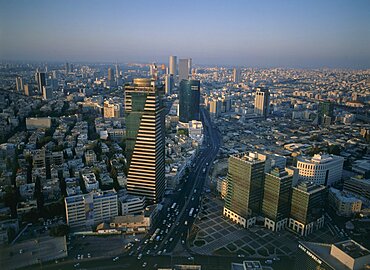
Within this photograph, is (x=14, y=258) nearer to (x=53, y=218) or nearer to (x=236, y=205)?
(x=53, y=218)

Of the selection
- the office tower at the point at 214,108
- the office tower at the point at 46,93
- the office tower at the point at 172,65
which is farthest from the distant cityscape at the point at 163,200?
the office tower at the point at 172,65

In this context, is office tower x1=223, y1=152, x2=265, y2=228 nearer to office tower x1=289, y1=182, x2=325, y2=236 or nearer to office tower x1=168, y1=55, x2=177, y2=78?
office tower x1=289, y1=182, x2=325, y2=236

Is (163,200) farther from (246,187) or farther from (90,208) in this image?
(246,187)

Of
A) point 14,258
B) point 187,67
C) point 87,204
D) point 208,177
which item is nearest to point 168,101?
point 187,67

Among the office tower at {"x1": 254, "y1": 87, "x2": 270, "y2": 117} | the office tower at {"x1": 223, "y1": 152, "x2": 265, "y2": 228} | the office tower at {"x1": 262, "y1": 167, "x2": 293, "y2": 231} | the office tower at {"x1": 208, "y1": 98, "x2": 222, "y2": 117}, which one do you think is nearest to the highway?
the office tower at {"x1": 223, "y1": 152, "x2": 265, "y2": 228}

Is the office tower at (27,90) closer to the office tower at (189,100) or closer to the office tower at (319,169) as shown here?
the office tower at (189,100)

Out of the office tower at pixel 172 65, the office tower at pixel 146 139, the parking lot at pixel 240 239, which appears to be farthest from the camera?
the office tower at pixel 172 65
